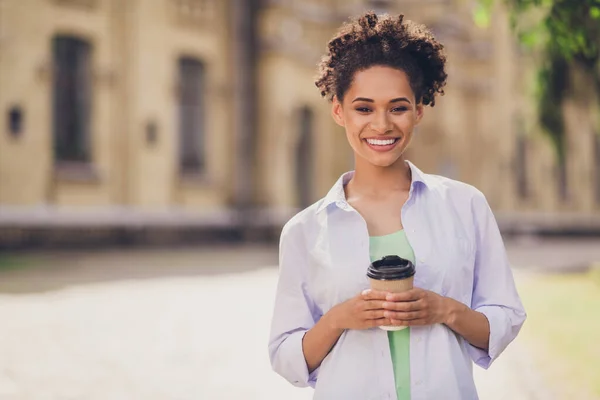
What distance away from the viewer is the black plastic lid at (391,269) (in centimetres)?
198

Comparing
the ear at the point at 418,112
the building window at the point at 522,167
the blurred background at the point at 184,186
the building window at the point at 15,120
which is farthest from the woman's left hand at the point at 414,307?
the building window at the point at 522,167

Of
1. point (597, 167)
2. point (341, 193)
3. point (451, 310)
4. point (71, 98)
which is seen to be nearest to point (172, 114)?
point (71, 98)

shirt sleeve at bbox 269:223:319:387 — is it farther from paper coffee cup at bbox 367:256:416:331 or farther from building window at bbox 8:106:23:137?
building window at bbox 8:106:23:137

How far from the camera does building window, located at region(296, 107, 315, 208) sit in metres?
22.9

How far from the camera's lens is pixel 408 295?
2.00m

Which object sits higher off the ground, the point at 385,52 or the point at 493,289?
the point at 385,52

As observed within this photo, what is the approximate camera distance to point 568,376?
6492mm

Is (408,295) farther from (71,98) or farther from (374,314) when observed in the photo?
(71,98)

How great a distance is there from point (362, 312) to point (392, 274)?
0.15 m

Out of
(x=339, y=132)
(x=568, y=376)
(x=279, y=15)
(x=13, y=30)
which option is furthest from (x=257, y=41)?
(x=568, y=376)

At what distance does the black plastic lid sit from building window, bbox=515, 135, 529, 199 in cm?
2853

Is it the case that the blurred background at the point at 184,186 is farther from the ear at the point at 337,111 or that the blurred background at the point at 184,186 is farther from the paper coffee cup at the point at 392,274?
the paper coffee cup at the point at 392,274

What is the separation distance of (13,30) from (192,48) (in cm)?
518

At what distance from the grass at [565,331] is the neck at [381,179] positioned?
4154mm
